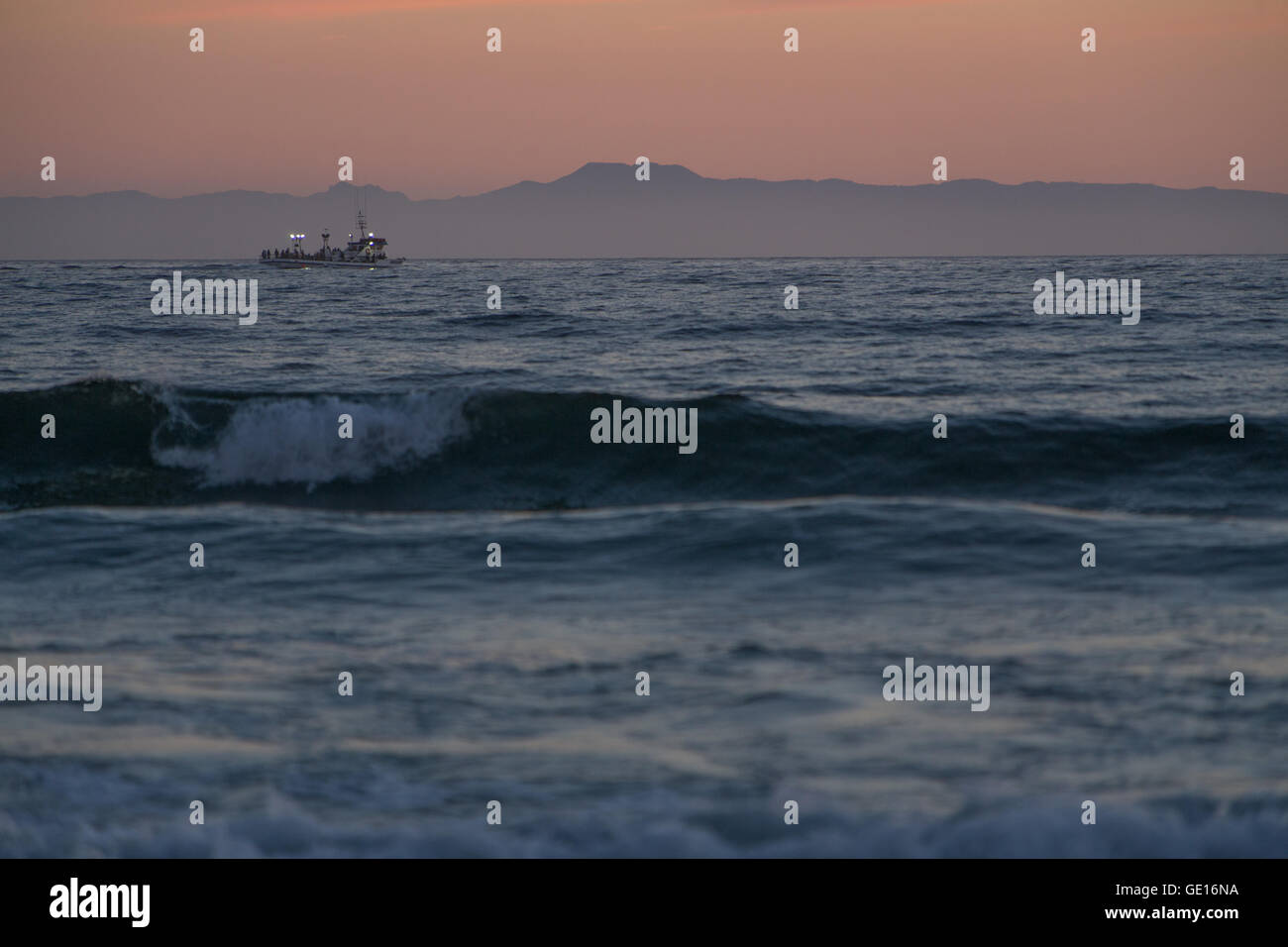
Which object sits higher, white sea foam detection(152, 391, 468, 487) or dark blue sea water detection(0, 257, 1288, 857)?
white sea foam detection(152, 391, 468, 487)

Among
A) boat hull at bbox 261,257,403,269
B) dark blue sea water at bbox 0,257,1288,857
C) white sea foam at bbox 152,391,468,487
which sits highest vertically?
boat hull at bbox 261,257,403,269

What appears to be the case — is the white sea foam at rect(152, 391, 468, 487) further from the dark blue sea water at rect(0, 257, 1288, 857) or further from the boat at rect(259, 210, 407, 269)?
the boat at rect(259, 210, 407, 269)

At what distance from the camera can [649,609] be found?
9.10 m

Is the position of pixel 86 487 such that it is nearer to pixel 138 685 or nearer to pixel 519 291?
pixel 138 685

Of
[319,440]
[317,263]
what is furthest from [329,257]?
[319,440]

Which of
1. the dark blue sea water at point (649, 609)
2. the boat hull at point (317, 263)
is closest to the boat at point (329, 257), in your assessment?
the boat hull at point (317, 263)

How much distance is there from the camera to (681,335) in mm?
28188

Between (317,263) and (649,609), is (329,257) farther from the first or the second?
(649,609)

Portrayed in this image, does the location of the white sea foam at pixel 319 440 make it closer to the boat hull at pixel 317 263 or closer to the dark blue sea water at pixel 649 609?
the dark blue sea water at pixel 649 609

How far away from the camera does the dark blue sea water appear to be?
568 cm

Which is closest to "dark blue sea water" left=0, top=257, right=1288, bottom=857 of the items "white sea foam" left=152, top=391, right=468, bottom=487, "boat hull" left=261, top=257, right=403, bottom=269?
"white sea foam" left=152, top=391, right=468, bottom=487

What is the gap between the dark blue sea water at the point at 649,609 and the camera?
5.68 metres

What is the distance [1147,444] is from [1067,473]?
67.6 inches
